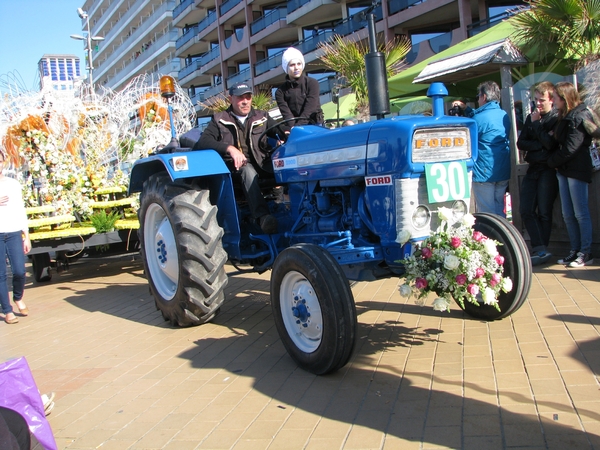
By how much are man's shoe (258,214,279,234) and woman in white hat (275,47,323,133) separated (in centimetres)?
83

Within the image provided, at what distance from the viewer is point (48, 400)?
3.46m

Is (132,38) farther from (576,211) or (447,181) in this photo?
(447,181)

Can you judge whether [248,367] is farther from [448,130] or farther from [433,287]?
[448,130]

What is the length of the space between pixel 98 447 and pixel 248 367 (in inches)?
48.2

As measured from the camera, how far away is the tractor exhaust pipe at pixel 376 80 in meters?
3.71

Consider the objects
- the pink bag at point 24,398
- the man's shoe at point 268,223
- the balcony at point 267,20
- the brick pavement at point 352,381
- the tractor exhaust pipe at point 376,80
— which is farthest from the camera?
the balcony at point 267,20

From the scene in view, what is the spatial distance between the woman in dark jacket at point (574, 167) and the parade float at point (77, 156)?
4.41 metres

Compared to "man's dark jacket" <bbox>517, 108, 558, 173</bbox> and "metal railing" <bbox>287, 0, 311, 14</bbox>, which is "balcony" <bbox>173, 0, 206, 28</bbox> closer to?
"metal railing" <bbox>287, 0, 311, 14</bbox>

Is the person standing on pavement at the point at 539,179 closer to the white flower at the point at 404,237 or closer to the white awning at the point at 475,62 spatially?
the white awning at the point at 475,62

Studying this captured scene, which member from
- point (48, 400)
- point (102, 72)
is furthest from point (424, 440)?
point (102, 72)

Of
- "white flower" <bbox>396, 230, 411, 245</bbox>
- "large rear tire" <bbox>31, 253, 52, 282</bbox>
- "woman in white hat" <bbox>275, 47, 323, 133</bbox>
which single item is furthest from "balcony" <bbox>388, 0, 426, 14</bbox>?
"white flower" <bbox>396, 230, 411, 245</bbox>

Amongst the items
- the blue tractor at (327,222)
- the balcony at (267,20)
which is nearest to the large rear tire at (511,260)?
the blue tractor at (327,222)

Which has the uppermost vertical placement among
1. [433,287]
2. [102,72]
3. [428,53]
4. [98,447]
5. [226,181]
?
[102,72]

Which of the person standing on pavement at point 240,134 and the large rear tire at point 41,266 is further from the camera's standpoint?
the large rear tire at point 41,266
